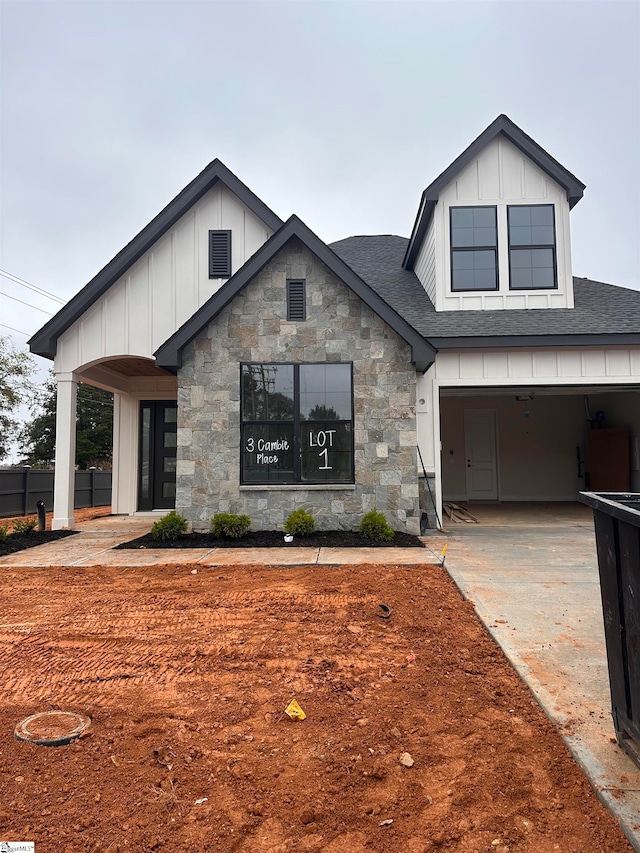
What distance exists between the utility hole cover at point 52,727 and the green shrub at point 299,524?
5.28 meters

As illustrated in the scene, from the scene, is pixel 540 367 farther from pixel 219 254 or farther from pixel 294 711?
pixel 294 711

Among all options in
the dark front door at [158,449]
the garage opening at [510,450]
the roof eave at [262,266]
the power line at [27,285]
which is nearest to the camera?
the roof eave at [262,266]

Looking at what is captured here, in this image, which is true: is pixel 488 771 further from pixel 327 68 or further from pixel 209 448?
pixel 327 68

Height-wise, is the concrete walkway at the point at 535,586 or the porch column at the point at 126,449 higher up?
the porch column at the point at 126,449

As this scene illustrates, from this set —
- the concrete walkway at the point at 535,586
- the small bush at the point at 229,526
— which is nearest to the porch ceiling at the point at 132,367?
the concrete walkway at the point at 535,586

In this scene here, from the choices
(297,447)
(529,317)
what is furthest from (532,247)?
(297,447)

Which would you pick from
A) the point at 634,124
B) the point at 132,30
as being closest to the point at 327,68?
the point at 132,30

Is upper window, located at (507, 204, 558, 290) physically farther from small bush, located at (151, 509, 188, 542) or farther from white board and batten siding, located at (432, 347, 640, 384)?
small bush, located at (151, 509, 188, 542)

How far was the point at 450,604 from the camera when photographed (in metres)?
4.61

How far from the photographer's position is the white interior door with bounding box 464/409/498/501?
14109 millimetres

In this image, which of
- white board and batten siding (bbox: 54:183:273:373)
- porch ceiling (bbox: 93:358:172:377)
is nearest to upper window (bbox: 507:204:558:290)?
white board and batten siding (bbox: 54:183:273:373)

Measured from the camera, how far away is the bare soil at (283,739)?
1.85 m

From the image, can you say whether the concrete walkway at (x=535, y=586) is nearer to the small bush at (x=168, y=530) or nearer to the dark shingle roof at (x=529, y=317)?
the small bush at (x=168, y=530)

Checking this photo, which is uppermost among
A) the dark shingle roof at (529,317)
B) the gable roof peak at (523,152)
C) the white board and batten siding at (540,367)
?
the gable roof peak at (523,152)
